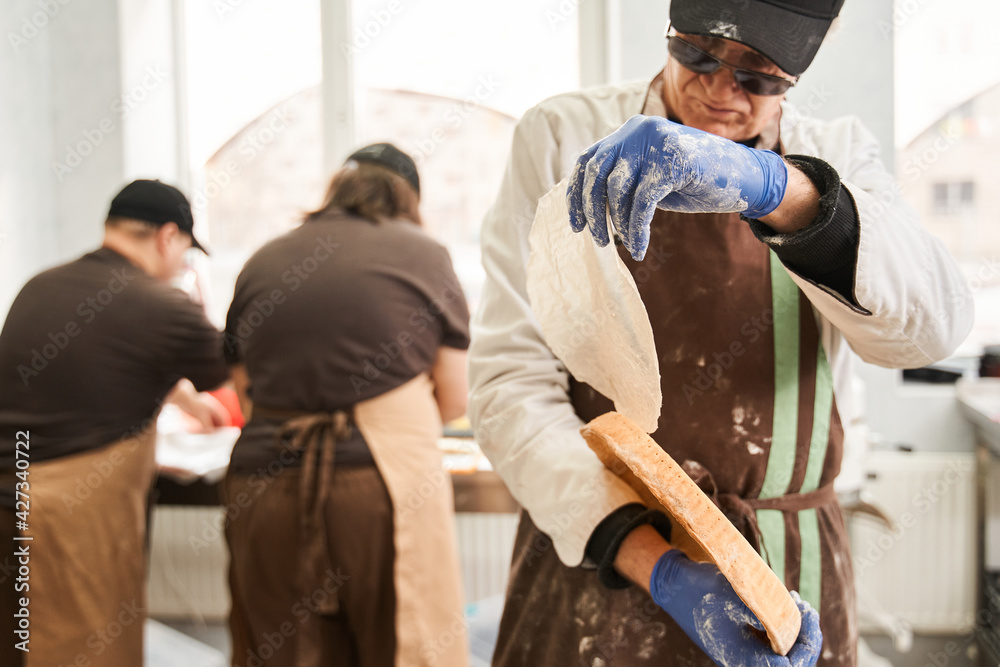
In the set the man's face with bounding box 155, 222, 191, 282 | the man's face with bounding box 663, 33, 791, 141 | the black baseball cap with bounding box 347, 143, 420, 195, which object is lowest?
the man's face with bounding box 155, 222, 191, 282

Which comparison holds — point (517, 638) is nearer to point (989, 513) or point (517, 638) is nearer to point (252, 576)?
point (252, 576)

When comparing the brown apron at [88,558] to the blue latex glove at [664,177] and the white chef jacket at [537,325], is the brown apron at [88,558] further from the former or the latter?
the blue latex glove at [664,177]

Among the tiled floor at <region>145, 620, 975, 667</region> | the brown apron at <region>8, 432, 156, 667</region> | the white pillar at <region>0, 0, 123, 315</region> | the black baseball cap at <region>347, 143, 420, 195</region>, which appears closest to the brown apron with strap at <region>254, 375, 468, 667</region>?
the brown apron at <region>8, 432, 156, 667</region>

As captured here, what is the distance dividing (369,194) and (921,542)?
2311 millimetres

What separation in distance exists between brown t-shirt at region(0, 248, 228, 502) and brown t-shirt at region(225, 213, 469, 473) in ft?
0.62

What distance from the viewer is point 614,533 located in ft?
2.58

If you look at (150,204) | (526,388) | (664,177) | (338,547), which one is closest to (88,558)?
(338,547)

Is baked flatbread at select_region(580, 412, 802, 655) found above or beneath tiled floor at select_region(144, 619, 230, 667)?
above

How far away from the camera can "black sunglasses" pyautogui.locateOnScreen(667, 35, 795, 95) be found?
2.69ft

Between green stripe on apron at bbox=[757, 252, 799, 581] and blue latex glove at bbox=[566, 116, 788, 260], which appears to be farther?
green stripe on apron at bbox=[757, 252, 799, 581]

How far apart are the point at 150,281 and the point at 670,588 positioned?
151 centimetres

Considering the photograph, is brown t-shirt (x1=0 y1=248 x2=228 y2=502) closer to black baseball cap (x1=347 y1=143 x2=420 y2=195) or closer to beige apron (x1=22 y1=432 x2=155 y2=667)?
beige apron (x1=22 y1=432 x2=155 y2=667)

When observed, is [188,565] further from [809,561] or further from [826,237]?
[826,237]

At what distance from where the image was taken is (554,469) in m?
0.86
